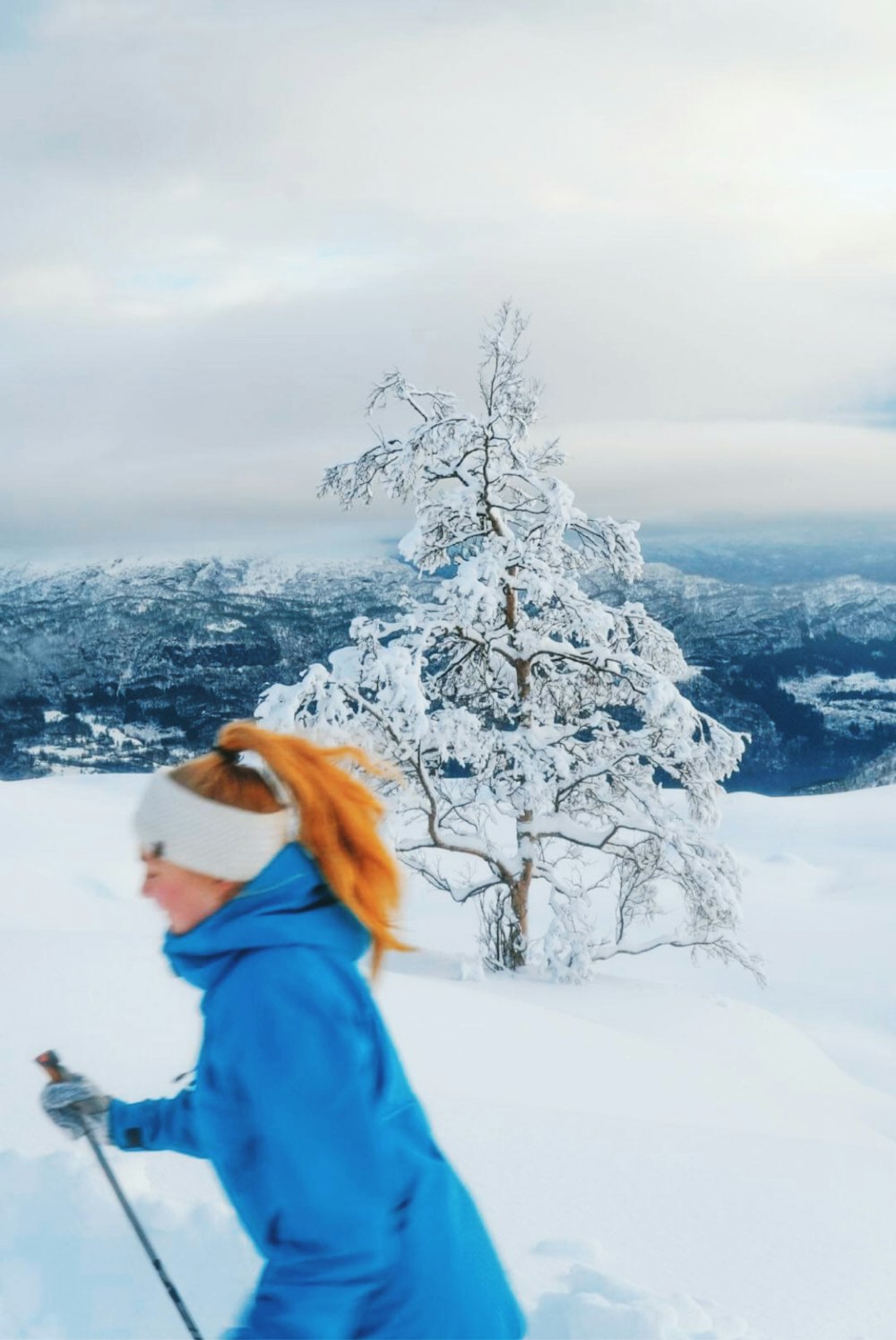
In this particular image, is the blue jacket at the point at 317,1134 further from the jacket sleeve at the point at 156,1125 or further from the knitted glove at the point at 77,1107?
the knitted glove at the point at 77,1107

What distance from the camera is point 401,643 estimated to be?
984cm

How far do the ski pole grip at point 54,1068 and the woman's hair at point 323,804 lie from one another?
0.94m

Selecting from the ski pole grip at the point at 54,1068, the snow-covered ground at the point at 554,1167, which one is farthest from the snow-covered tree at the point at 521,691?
the ski pole grip at the point at 54,1068

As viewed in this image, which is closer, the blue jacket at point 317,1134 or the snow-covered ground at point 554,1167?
the blue jacket at point 317,1134

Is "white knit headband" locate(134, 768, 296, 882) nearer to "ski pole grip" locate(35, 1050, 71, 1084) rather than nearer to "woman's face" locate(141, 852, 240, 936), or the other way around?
"woman's face" locate(141, 852, 240, 936)

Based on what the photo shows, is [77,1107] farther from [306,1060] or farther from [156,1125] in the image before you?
[306,1060]

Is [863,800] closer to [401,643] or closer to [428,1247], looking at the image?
[401,643]

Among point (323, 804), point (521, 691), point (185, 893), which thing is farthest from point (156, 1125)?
point (521, 691)

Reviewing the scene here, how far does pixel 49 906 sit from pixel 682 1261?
38.1ft

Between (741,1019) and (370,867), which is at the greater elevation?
(370,867)

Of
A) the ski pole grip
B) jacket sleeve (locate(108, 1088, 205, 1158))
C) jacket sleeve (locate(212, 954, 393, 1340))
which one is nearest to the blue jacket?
jacket sleeve (locate(212, 954, 393, 1340))

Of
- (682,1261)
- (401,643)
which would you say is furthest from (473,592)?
(682,1261)

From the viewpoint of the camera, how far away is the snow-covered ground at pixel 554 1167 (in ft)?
8.69

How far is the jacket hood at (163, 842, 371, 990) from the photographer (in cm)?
151
